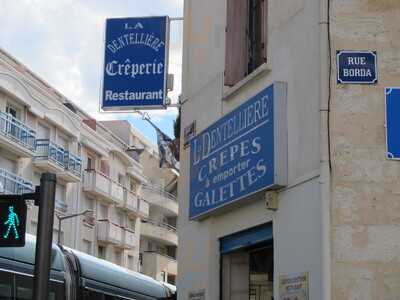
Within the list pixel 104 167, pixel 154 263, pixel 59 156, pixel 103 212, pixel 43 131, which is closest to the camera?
pixel 43 131

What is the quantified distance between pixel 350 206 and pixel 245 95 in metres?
2.83

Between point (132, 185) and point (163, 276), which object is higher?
point (132, 185)

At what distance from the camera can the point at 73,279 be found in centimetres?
1475

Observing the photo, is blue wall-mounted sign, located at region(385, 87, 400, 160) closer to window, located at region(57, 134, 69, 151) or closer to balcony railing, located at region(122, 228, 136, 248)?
window, located at region(57, 134, 69, 151)

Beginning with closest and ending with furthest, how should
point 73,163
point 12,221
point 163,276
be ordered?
1. point 12,221
2. point 73,163
3. point 163,276

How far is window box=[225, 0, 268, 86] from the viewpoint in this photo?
1167 cm

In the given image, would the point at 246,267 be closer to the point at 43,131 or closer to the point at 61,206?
the point at 43,131

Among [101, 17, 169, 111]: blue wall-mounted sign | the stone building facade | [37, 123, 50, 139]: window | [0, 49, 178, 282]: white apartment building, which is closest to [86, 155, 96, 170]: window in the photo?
[0, 49, 178, 282]: white apartment building

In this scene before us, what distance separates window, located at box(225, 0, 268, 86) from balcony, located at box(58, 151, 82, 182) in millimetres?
40528

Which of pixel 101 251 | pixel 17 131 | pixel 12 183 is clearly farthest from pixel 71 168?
pixel 12 183

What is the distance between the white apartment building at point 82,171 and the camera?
150 ft

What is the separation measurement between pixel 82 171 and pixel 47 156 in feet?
20.9

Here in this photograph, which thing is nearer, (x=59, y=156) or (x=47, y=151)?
(x=47, y=151)

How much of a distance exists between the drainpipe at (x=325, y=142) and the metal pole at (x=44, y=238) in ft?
9.58
